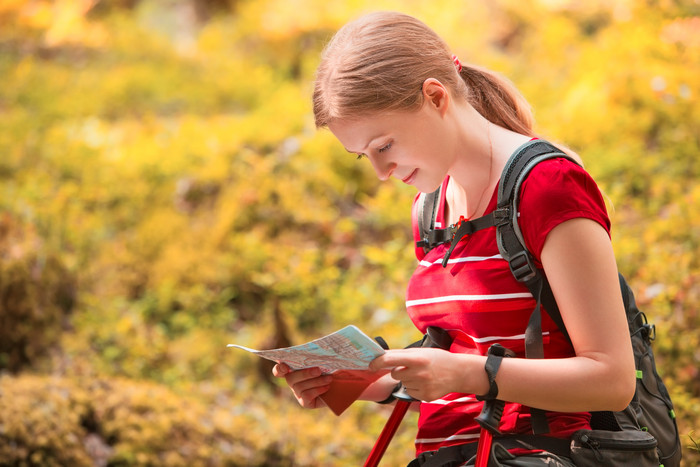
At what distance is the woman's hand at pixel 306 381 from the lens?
1.37 metres

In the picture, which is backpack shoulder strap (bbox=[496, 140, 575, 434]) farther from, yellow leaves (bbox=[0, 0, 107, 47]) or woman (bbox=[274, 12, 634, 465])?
yellow leaves (bbox=[0, 0, 107, 47])

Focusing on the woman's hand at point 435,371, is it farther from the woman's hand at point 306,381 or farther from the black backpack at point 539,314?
the woman's hand at point 306,381

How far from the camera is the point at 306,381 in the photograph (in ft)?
4.58

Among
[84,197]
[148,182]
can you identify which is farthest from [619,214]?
[84,197]

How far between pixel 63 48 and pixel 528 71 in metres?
5.58

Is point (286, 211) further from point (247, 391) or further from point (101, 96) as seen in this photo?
point (101, 96)

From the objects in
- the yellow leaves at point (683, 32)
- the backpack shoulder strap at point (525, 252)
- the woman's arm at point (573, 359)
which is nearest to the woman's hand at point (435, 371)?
the woman's arm at point (573, 359)

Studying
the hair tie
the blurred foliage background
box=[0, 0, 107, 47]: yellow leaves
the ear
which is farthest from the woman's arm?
box=[0, 0, 107, 47]: yellow leaves

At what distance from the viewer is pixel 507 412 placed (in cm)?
125

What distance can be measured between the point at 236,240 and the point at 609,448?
3.40 m

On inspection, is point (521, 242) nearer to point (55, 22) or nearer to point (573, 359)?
point (573, 359)

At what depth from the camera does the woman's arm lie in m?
1.07

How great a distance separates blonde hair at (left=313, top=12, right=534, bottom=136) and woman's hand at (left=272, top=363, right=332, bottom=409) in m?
0.53

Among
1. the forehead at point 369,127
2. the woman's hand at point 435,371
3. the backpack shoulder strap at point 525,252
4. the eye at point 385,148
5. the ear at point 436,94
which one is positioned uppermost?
the ear at point 436,94
